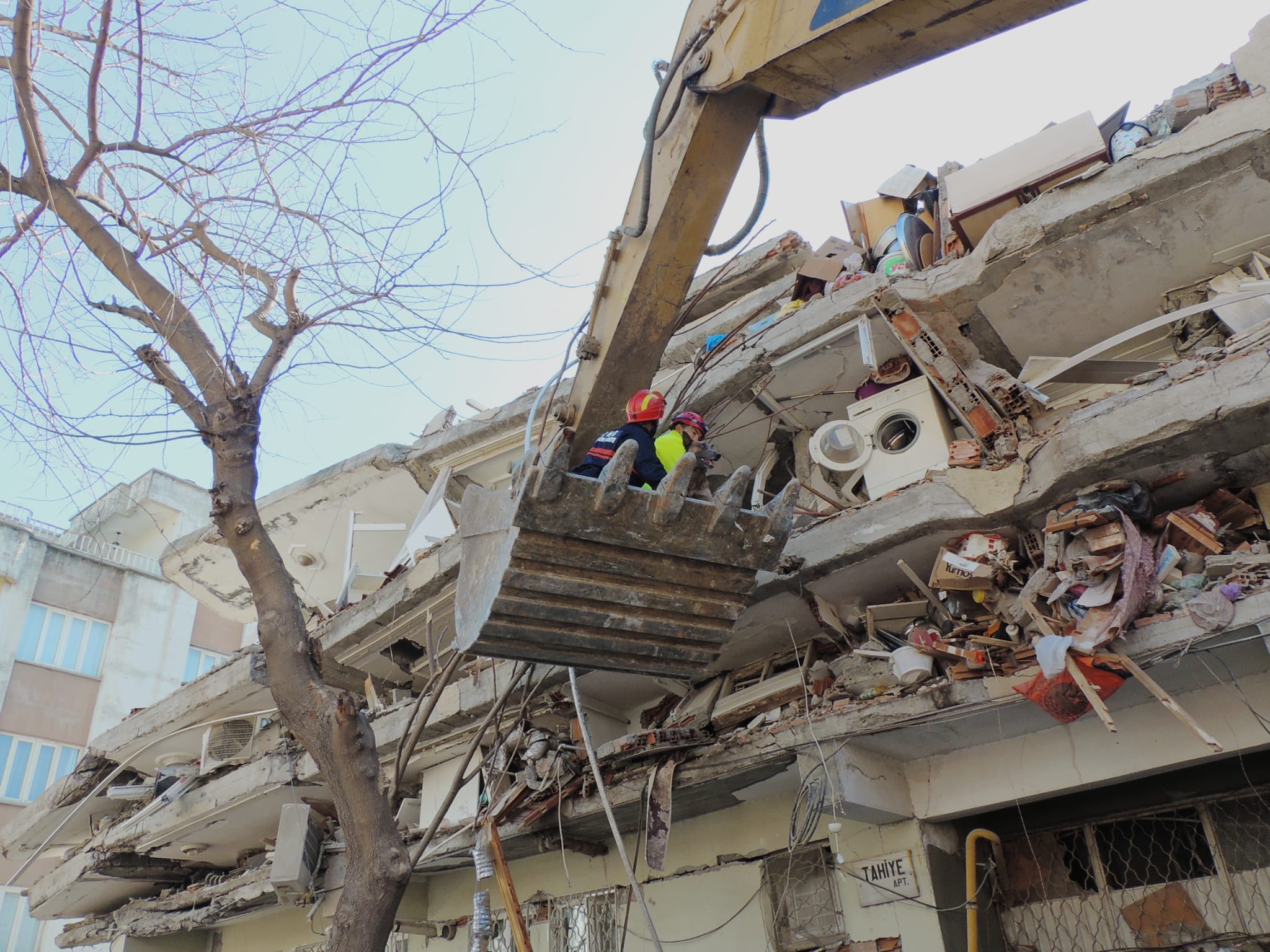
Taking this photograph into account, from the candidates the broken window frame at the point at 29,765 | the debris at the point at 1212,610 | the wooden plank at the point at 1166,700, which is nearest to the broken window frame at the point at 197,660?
the broken window frame at the point at 29,765

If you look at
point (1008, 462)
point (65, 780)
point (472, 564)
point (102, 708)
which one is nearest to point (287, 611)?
point (472, 564)

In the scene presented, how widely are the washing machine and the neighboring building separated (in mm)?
16743

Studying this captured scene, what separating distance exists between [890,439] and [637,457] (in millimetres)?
3871

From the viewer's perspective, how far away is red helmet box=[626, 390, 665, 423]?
5.29 metres

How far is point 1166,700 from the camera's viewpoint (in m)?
5.17

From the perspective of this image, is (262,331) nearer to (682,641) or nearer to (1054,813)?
(682,641)

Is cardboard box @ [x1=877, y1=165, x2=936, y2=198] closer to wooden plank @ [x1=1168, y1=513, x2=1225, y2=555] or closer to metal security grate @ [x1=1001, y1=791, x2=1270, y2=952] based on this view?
wooden plank @ [x1=1168, y1=513, x2=1225, y2=555]

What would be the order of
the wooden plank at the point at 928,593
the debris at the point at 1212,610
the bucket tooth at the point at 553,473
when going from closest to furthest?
1. the bucket tooth at the point at 553,473
2. the debris at the point at 1212,610
3. the wooden plank at the point at 928,593

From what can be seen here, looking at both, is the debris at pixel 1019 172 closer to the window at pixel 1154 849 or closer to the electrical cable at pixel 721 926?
the window at pixel 1154 849

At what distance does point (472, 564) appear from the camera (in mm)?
5348

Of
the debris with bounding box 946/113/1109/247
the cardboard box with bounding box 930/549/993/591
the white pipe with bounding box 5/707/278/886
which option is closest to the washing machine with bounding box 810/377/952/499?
the cardboard box with bounding box 930/549/993/591

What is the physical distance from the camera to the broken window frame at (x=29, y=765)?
21.3 metres

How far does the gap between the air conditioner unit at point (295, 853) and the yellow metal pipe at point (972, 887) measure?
606 cm

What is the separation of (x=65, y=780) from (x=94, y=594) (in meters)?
12.0
